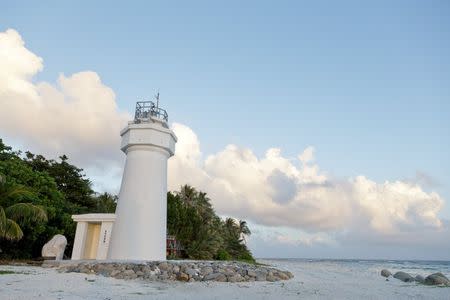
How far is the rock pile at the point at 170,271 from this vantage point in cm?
1306

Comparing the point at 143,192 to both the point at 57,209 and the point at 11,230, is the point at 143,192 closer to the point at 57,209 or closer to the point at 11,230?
the point at 11,230

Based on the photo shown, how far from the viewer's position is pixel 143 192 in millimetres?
15266

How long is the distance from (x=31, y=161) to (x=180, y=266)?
21312 millimetres

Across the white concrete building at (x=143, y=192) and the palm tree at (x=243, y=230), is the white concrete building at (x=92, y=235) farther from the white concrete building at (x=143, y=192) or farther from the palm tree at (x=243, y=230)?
the palm tree at (x=243, y=230)

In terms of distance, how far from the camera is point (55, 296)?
8.42 metres

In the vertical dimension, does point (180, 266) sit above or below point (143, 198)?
below

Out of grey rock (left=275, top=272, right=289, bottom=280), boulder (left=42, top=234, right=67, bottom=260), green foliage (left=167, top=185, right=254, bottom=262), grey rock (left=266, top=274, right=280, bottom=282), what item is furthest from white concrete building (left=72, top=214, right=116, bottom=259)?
green foliage (left=167, top=185, right=254, bottom=262)

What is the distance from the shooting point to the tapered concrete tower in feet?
49.0

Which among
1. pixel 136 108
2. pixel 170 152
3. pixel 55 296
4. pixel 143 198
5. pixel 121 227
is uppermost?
pixel 136 108

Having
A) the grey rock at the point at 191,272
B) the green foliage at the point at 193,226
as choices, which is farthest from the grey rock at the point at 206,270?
the green foliage at the point at 193,226

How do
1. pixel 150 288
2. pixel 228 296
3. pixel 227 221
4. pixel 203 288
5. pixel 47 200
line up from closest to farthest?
pixel 228 296, pixel 150 288, pixel 203 288, pixel 47 200, pixel 227 221

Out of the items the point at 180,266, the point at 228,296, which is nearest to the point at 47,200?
the point at 180,266

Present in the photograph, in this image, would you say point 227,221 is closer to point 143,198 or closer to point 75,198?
point 75,198

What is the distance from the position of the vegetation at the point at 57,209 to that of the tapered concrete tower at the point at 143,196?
14.4 ft
